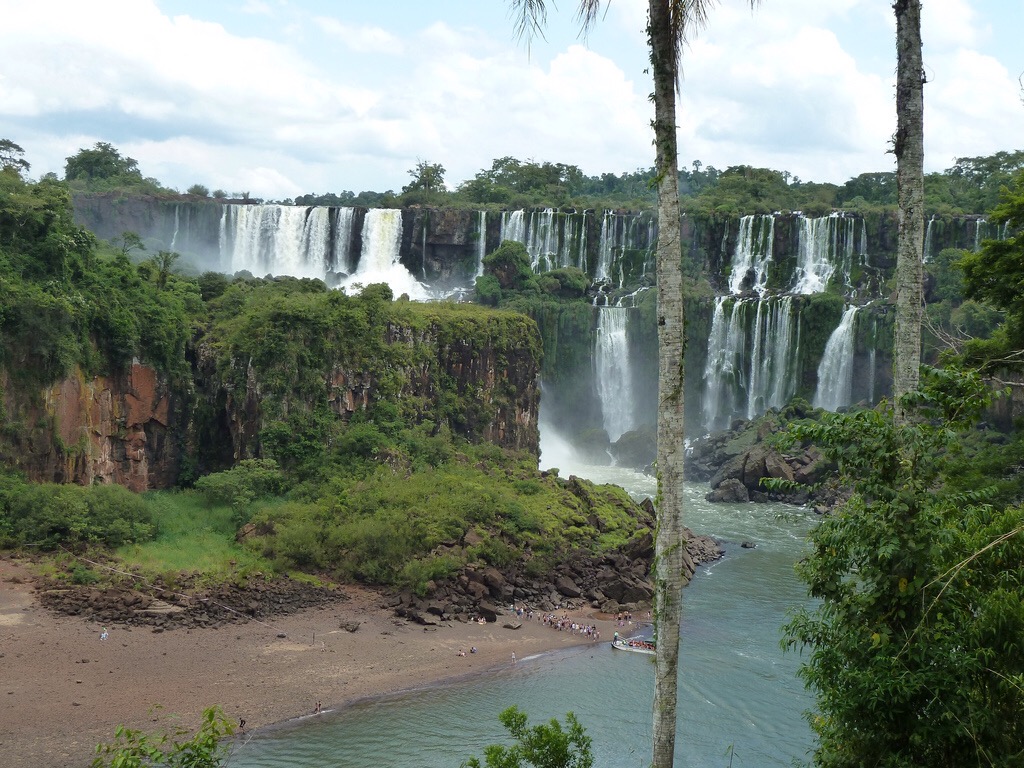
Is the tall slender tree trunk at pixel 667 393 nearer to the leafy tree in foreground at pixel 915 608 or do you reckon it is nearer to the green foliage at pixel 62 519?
the leafy tree in foreground at pixel 915 608

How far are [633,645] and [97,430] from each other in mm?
16510

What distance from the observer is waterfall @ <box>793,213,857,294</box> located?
55469mm

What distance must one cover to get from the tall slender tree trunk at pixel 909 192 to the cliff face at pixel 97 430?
80.1 feet

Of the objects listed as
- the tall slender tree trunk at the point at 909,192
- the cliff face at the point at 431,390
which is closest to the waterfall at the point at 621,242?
the cliff face at the point at 431,390

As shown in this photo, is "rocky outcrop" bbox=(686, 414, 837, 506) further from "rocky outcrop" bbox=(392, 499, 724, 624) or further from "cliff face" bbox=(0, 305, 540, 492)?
"rocky outcrop" bbox=(392, 499, 724, 624)

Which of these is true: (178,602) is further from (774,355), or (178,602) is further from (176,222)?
(176,222)

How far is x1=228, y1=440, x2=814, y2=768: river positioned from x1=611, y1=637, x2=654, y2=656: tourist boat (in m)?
0.28

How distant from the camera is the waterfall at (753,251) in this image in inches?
2240

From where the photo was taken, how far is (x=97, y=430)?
2925cm

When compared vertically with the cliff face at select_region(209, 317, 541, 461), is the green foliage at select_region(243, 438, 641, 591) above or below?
below

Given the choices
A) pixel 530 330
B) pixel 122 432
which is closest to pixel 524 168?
pixel 530 330

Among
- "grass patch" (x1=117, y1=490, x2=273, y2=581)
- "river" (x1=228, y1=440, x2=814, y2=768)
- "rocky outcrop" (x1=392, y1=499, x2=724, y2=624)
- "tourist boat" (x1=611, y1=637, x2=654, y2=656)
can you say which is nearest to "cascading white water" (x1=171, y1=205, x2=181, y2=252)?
"grass patch" (x1=117, y1=490, x2=273, y2=581)

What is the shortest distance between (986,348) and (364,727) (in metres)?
13.0

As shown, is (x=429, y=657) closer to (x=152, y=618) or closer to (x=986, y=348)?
(x=152, y=618)
